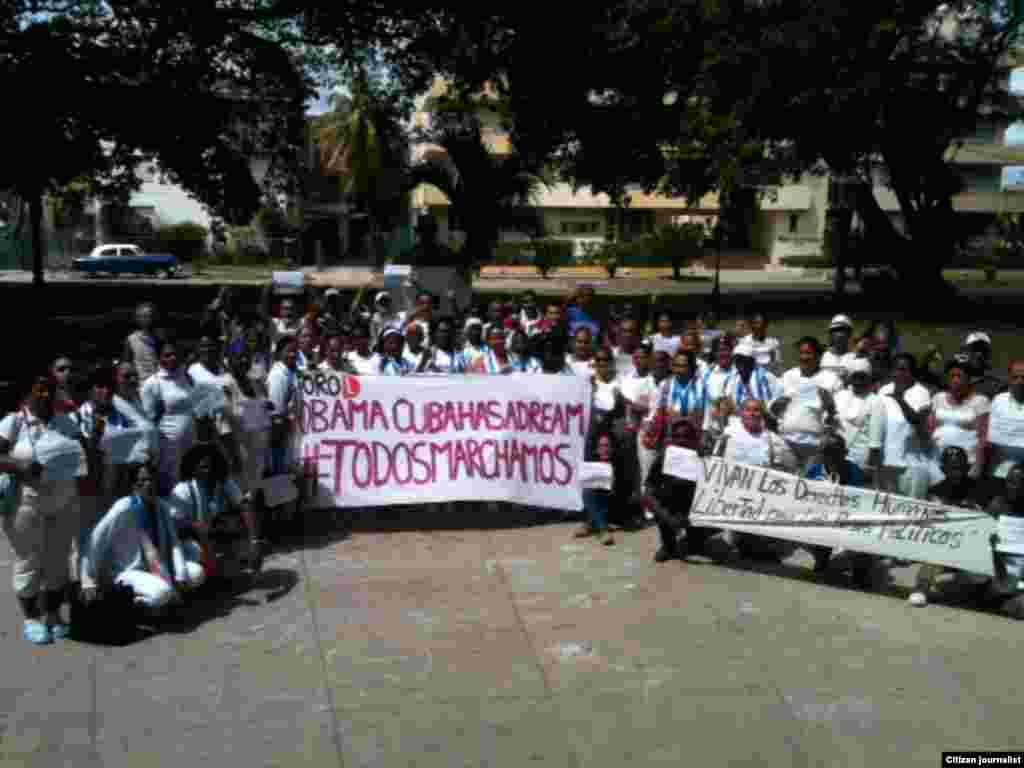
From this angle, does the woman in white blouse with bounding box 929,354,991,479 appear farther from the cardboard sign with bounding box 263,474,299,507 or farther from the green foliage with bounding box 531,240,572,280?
the green foliage with bounding box 531,240,572,280

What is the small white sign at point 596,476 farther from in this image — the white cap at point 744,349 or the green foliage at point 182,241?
the green foliage at point 182,241

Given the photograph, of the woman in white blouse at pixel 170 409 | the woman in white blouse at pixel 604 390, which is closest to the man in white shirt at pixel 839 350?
the woman in white blouse at pixel 604 390

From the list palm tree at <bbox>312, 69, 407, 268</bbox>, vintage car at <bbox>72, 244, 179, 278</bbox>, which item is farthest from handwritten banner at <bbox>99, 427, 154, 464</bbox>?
vintage car at <bbox>72, 244, 179, 278</bbox>

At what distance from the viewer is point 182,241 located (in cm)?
5809

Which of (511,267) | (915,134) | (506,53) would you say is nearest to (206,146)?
(506,53)

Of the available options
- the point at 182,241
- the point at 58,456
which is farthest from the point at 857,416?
the point at 182,241

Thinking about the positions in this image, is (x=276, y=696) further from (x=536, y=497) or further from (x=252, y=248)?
(x=252, y=248)

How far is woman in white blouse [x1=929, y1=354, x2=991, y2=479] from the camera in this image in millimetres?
8078

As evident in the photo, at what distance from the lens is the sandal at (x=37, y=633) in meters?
6.59

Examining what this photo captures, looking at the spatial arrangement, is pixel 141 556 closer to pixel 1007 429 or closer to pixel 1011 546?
pixel 1011 546

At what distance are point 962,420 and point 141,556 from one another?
5.58m

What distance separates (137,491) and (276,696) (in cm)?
162

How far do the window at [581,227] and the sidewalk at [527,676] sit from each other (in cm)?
5576

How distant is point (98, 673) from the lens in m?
6.21
